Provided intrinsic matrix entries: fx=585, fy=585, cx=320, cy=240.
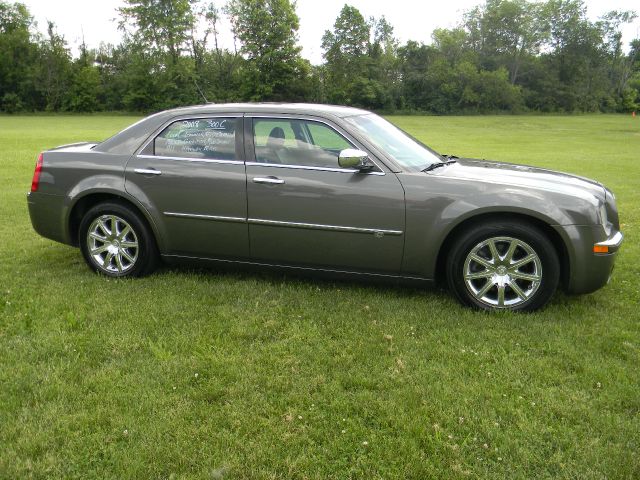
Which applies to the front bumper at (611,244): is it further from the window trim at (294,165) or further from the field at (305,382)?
the window trim at (294,165)

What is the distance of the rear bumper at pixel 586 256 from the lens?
13.7 ft

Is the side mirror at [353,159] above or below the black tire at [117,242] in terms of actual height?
above

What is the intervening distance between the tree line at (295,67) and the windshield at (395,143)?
195 ft

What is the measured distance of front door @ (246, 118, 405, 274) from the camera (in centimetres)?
446

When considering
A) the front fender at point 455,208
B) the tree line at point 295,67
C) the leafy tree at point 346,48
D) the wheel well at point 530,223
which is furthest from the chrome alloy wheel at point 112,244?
the leafy tree at point 346,48

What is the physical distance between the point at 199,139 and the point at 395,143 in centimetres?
168

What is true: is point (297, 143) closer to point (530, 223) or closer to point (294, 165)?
point (294, 165)

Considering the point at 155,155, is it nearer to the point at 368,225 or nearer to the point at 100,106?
the point at 368,225

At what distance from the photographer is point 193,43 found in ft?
238

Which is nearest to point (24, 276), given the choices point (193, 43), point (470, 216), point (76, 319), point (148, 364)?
point (76, 319)

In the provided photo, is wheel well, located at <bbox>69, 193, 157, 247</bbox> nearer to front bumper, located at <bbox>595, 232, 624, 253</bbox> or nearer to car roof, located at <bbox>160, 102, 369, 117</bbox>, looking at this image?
car roof, located at <bbox>160, 102, 369, 117</bbox>

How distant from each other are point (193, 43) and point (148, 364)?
246ft

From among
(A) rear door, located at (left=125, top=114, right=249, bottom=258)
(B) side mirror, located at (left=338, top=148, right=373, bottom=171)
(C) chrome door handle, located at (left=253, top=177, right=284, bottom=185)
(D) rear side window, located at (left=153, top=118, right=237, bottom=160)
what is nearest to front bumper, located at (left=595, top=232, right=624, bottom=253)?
(B) side mirror, located at (left=338, top=148, right=373, bottom=171)

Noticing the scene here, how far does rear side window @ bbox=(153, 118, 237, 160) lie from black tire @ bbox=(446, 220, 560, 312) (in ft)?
6.72
